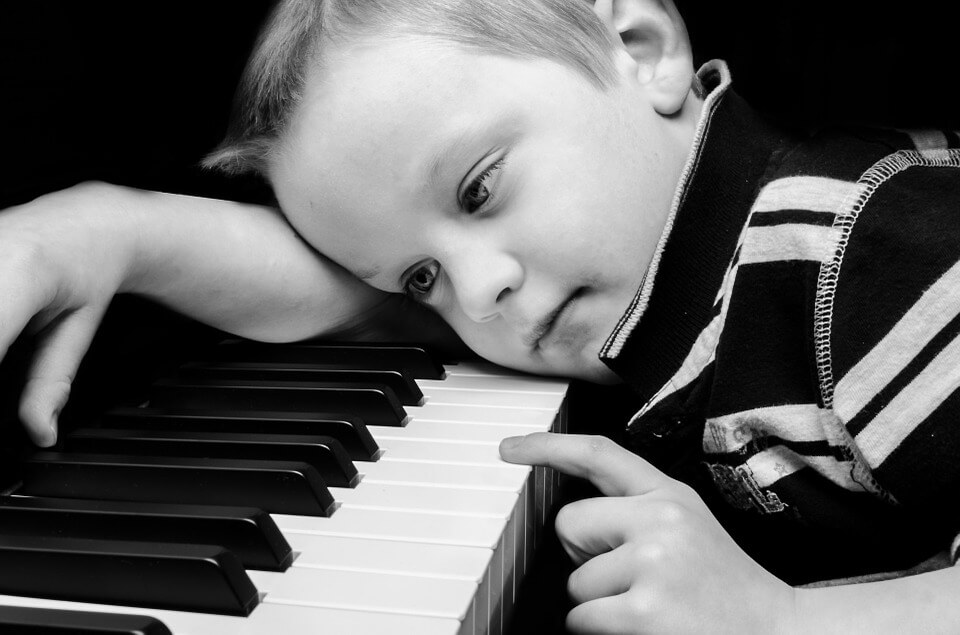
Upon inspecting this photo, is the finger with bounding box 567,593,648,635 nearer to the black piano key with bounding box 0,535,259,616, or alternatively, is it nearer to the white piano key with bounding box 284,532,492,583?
the white piano key with bounding box 284,532,492,583

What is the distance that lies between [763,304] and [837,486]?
0.19 m

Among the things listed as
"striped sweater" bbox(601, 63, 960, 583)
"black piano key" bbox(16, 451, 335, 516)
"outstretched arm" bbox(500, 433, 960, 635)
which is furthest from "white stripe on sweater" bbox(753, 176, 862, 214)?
"black piano key" bbox(16, 451, 335, 516)

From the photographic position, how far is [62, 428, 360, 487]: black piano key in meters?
0.79

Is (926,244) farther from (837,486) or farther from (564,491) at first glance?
(564,491)

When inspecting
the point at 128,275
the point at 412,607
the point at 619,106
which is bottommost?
the point at 128,275

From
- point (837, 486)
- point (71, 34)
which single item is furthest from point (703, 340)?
point (71, 34)

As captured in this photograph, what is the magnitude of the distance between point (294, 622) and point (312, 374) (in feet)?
1.48

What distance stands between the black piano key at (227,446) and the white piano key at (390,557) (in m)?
0.11

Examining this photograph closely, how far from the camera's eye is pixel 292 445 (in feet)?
2.60

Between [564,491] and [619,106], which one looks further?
[564,491]

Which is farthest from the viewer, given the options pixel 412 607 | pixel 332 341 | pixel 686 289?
pixel 332 341

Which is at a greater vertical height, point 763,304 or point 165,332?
point 763,304

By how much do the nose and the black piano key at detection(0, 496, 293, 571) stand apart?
0.40 meters

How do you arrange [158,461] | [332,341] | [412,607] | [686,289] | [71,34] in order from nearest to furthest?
[412,607] → [158,461] → [71,34] → [686,289] → [332,341]
